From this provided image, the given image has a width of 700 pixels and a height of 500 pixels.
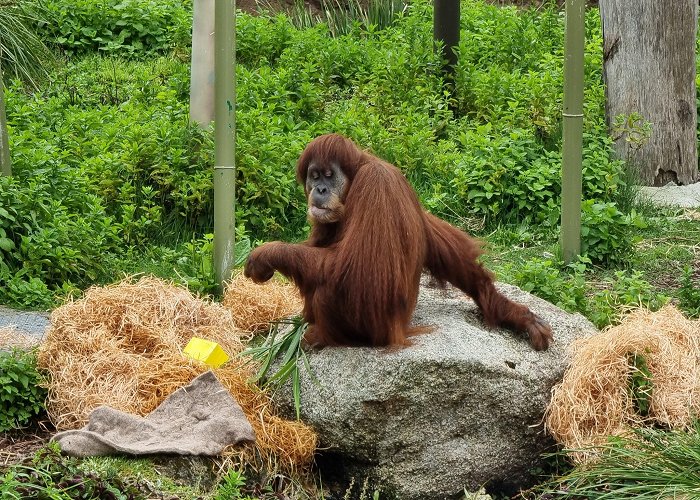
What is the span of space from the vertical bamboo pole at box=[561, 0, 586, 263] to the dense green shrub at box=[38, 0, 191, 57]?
4.27m

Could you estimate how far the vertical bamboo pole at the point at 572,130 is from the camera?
525 cm

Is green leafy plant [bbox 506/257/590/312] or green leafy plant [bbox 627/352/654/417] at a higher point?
green leafy plant [bbox 506/257/590/312]

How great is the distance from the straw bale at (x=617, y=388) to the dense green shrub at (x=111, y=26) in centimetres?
558

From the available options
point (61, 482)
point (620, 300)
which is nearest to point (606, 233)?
point (620, 300)

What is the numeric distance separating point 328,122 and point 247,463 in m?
3.39

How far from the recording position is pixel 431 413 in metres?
3.90

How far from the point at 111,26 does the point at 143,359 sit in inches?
210

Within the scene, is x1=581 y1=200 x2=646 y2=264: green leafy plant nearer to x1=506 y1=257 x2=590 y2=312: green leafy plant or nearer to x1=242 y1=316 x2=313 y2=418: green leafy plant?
x1=506 y1=257 x2=590 y2=312: green leafy plant

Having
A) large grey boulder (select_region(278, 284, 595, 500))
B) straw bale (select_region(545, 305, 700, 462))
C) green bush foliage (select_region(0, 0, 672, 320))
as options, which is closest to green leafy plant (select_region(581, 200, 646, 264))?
green bush foliage (select_region(0, 0, 672, 320))

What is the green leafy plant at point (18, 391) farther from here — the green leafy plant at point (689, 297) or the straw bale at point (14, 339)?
the green leafy plant at point (689, 297)

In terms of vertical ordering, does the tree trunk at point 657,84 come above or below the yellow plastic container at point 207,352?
above

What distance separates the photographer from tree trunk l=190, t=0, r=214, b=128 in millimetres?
6555

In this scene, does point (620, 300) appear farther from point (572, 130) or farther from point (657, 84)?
point (657, 84)

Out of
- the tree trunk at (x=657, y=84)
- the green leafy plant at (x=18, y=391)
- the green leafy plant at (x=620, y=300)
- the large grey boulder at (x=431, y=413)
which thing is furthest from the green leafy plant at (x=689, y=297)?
the green leafy plant at (x=18, y=391)
